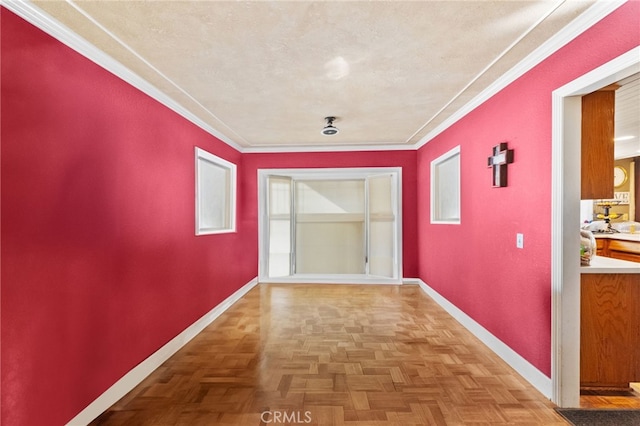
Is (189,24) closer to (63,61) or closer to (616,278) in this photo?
(63,61)

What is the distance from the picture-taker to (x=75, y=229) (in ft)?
5.80

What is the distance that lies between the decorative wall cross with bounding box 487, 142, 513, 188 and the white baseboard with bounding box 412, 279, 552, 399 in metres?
1.38

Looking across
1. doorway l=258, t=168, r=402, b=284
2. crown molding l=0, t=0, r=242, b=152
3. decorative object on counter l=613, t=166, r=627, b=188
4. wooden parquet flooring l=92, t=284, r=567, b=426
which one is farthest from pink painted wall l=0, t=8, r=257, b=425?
decorative object on counter l=613, t=166, r=627, b=188

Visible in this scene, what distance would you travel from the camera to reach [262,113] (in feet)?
10.9

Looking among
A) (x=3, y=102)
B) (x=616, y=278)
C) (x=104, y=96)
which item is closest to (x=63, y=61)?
(x=104, y=96)

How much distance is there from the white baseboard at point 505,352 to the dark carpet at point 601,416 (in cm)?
15

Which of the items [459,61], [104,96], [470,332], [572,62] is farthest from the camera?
[470,332]

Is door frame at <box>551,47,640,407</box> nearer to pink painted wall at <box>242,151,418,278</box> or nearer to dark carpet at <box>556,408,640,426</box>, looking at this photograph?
dark carpet at <box>556,408,640,426</box>

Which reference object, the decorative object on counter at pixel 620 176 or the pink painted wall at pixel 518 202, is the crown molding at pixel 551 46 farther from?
the decorative object on counter at pixel 620 176

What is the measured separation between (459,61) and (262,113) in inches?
79.1

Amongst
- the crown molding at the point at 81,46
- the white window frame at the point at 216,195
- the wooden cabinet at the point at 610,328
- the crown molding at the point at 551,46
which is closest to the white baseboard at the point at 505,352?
the wooden cabinet at the point at 610,328

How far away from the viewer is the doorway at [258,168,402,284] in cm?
519

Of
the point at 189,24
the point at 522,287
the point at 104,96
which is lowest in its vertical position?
the point at 522,287

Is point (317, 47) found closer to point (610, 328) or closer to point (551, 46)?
point (551, 46)
